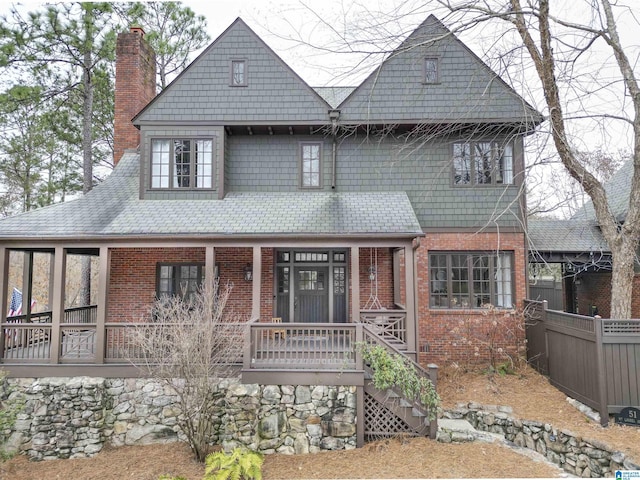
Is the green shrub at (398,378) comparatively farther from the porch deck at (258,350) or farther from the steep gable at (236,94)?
the steep gable at (236,94)

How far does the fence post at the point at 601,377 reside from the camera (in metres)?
6.79

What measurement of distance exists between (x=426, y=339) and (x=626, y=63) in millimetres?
7288

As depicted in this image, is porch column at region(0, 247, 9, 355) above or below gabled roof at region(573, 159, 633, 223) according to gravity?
below

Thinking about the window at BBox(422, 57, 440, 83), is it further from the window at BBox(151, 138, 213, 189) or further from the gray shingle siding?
the window at BBox(151, 138, 213, 189)

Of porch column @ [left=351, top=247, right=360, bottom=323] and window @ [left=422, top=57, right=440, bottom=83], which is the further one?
window @ [left=422, top=57, right=440, bottom=83]

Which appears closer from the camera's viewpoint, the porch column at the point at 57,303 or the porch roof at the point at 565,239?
the porch column at the point at 57,303

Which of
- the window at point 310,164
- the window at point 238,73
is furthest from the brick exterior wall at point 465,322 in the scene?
the window at point 238,73

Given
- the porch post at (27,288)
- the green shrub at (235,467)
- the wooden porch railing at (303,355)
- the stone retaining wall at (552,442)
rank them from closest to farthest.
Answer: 1. the green shrub at (235,467)
2. the stone retaining wall at (552,442)
3. the wooden porch railing at (303,355)
4. the porch post at (27,288)

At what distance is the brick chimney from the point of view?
38.2 ft

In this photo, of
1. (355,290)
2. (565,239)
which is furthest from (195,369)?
(565,239)

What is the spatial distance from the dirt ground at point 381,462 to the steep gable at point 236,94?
7.85 m

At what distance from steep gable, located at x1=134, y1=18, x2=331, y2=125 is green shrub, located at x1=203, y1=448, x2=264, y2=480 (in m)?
7.82

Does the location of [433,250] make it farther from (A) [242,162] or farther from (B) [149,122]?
(B) [149,122]

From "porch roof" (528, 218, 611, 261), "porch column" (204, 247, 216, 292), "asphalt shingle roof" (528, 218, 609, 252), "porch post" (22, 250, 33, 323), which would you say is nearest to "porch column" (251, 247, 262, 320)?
"porch column" (204, 247, 216, 292)
